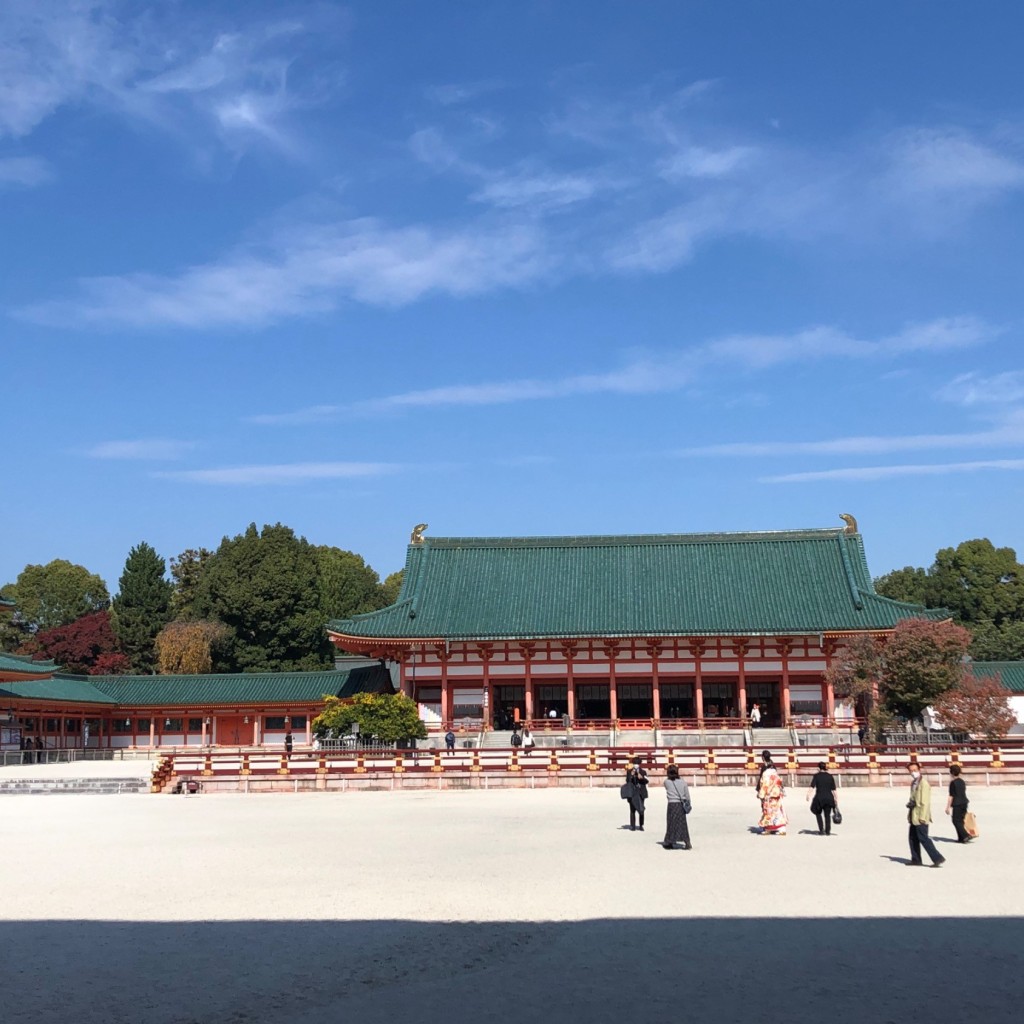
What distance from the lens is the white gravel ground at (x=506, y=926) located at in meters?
8.02

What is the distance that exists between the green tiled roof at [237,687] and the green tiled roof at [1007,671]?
2622cm

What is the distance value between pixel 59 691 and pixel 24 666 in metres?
4.21

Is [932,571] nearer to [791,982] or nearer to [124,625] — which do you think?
[124,625]

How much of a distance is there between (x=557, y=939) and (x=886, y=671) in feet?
87.2

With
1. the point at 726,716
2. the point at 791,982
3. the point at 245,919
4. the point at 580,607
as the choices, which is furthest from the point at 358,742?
the point at 791,982

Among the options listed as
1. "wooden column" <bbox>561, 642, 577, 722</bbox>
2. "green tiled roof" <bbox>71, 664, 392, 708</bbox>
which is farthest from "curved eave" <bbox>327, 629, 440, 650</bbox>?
"wooden column" <bbox>561, 642, 577, 722</bbox>

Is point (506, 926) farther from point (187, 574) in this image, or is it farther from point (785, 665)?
point (187, 574)

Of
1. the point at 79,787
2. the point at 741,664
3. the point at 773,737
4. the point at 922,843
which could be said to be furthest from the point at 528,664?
the point at 922,843

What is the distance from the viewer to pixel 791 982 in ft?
27.3

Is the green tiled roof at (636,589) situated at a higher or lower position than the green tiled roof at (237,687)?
higher

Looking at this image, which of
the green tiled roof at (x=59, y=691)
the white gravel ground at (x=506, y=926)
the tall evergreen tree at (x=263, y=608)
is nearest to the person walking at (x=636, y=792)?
the white gravel ground at (x=506, y=926)

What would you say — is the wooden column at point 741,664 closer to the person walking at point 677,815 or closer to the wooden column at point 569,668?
the wooden column at point 569,668

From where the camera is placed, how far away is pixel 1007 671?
149ft

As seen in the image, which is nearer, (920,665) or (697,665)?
(920,665)
